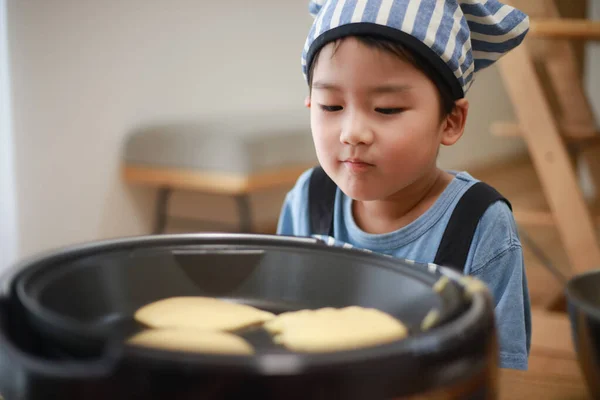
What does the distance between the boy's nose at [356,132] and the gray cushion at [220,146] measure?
1866mm

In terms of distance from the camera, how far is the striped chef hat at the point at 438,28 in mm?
787

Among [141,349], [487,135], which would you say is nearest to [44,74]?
[141,349]

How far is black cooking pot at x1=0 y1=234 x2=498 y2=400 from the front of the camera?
341 mm

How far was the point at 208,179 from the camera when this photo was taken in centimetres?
273

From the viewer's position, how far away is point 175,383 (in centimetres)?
34

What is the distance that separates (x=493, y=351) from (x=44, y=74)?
2.35m

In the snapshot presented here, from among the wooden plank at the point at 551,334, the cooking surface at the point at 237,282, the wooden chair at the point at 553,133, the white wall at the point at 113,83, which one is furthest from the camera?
the white wall at the point at 113,83

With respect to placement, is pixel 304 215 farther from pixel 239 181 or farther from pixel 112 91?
pixel 112 91

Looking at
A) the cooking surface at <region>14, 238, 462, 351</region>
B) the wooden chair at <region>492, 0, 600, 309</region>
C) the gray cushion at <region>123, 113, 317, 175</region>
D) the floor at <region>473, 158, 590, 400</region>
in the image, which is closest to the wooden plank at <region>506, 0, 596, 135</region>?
the wooden chair at <region>492, 0, 600, 309</region>

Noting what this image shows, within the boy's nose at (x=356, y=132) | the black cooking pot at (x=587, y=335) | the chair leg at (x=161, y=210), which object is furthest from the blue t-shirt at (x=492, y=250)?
the chair leg at (x=161, y=210)

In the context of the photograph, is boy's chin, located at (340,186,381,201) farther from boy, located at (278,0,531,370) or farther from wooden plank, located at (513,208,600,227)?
wooden plank, located at (513,208,600,227)

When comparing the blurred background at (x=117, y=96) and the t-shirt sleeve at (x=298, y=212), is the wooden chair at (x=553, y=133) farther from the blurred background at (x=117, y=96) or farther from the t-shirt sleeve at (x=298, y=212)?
the t-shirt sleeve at (x=298, y=212)

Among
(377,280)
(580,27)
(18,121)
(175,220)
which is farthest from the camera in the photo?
(175,220)

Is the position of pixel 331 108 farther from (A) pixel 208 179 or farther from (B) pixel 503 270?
(A) pixel 208 179
